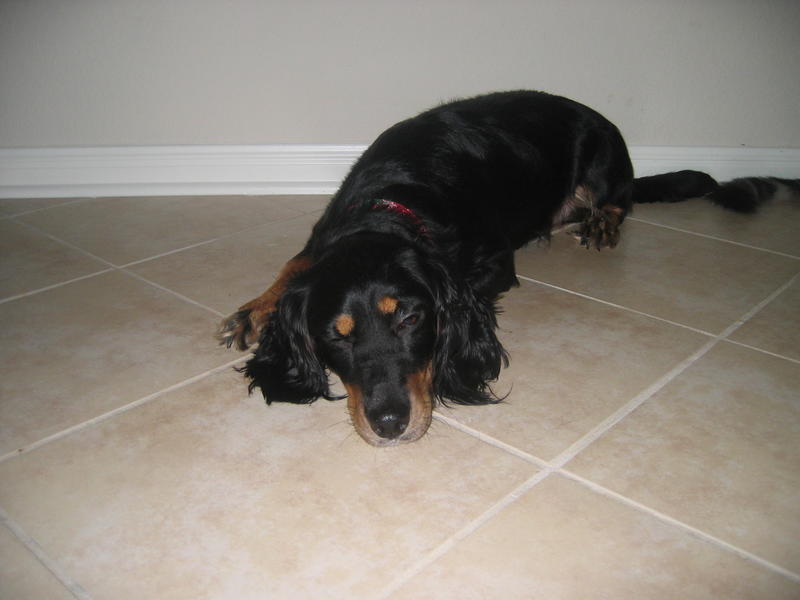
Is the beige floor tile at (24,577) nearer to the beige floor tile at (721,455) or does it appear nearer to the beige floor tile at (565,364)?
the beige floor tile at (565,364)

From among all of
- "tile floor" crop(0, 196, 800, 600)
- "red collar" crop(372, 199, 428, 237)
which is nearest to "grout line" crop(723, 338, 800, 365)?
"tile floor" crop(0, 196, 800, 600)

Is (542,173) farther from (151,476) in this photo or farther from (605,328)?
(151,476)

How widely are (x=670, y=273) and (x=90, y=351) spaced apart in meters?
2.24

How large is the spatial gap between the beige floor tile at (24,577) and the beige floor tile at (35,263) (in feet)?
4.81

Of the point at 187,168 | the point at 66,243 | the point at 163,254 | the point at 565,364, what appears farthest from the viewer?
the point at 187,168

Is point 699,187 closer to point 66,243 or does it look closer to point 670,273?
point 670,273

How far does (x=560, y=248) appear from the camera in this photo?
10.5 ft

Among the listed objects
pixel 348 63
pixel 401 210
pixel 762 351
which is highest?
pixel 348 63

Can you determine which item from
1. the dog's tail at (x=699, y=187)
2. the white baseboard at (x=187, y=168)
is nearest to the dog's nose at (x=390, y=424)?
the white baseboard at (x=187, y=168)

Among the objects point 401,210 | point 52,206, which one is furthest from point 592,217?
point 52,206

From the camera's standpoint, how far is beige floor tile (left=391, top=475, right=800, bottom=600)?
4.44 ft

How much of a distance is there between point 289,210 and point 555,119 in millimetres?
1413

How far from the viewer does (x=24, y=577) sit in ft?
4.56

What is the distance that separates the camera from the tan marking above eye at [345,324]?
5.84ft
